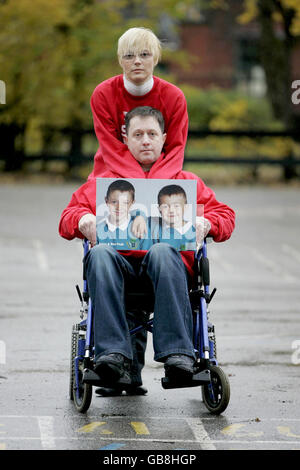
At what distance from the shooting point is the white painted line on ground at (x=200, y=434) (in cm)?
531

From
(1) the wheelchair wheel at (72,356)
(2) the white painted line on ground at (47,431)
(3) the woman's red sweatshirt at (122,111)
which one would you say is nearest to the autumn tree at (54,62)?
(3) the woman's red sweatshirt at (122,111)

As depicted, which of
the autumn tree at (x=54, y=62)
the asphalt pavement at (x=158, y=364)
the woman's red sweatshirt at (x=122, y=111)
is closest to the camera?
the asphalt pavement at (x=158, y=364)

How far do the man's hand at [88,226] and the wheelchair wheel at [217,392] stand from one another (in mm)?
936

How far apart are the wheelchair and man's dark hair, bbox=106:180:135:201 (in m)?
0.43

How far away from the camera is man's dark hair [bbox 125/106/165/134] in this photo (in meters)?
6.35

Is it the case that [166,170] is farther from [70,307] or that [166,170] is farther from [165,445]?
[70,307]

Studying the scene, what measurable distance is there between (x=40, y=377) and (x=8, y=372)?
0.24m

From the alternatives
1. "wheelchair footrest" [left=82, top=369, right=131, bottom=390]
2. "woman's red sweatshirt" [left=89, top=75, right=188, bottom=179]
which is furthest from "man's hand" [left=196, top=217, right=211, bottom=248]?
"wheelchair footrest" [left=82, top=369, right=131, bottom=390]

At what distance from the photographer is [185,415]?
20.0ft

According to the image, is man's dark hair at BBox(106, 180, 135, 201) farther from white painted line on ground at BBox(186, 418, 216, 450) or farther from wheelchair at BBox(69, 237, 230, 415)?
white painted line on ground at BBox(186, 418, 216, 450)

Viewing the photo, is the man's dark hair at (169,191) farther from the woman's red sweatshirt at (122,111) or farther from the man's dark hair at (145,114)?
the man's dark hair at (145,114)

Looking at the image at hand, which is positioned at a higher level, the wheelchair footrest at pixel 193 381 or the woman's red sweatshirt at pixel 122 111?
the woman's red sweatshirt at pixel 122 111

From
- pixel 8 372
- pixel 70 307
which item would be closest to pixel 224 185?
pixel 70 307

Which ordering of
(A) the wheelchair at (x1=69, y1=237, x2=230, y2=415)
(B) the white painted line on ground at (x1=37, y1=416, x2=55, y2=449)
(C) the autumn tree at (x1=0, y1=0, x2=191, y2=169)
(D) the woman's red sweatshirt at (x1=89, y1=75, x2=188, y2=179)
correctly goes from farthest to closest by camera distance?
(C) the autumn tree at (x1=0, y1=0, x2=191, y2=169), (D) the woman's red sweatshirt at (x1=89, y1=75, x2=188, y2=179), (A) the wheelchair at (x1=69, y1=237, x2=230, y2=415), (B) the white painted line on ground at (x1=37, y1=416, x2=55, y2=449)
